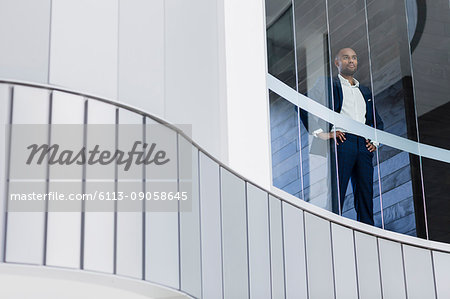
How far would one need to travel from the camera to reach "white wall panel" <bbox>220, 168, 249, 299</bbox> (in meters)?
6.89

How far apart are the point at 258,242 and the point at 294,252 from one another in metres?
0.41

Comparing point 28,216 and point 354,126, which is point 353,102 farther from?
point 28,216

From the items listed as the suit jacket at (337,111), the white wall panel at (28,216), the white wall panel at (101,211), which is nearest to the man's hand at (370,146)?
the suit jacket at (337,111)

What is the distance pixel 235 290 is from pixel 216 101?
1856 millimetres

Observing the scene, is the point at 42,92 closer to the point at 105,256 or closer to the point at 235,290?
the point at 105,256

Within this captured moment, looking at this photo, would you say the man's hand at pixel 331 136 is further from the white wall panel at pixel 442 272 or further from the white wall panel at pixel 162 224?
the white wall panel at pixel 162 224

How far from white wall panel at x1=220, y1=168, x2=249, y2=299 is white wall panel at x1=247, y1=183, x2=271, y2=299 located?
92 mm

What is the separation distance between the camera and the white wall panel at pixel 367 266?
7.81 m

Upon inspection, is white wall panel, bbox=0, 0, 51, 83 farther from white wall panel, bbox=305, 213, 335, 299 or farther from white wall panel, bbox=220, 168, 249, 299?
white wall panel, bbox=305, 213, 335, 299

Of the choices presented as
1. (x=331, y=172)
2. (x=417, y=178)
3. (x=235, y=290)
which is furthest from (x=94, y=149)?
(x=417, y=178)

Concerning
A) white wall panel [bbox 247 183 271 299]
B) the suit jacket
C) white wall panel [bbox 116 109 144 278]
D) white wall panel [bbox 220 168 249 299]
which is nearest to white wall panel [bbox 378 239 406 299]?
white wall panel [bbox 247 183 271 299]

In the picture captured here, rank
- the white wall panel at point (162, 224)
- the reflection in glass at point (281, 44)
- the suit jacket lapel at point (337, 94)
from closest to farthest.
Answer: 1. the white wall panel at point (162, 224)
2. the reflection in glass at point (281, 44)
3. the suit jacket lapel at point (337, 94)

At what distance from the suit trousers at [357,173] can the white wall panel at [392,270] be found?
6.32 ft

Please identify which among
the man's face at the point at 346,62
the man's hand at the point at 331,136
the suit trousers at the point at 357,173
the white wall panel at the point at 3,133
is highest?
the man's face at the point at 346,62
